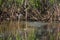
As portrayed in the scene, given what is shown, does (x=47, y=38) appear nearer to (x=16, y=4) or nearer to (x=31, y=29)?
(x=31, y=29)

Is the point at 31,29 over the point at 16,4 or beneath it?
beneath

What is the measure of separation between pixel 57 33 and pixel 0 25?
2.04m

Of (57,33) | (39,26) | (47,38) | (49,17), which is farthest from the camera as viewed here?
(49,17)

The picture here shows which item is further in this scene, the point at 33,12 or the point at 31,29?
the point at 33,12

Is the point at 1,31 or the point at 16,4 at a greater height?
the point at 16,4

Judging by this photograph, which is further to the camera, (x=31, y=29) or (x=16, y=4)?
(x=16, y=4)

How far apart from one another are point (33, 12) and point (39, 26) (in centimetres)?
131

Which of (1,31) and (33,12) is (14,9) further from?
(1,31)

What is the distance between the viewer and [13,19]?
966 cm

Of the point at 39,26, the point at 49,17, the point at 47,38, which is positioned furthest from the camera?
the point at 49,17

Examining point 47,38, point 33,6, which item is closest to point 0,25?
point 33,6

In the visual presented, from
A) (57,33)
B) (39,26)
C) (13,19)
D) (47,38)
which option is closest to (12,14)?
(13,19)

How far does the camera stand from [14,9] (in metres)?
9.91

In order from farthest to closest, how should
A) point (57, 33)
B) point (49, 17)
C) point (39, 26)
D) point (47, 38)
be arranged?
point (49, 17) < point (39, 26) < point (57, 33) < point (47, 38)
